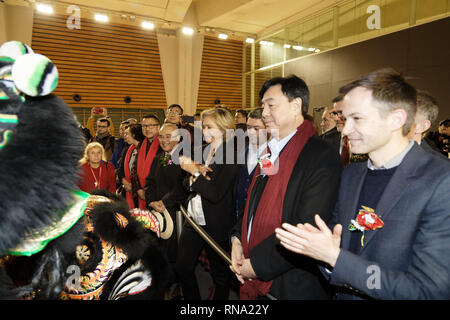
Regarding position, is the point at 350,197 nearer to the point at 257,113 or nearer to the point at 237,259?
the point at 237,259

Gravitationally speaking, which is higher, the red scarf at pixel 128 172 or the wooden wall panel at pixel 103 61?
the wooden wall panel at pixel 103 61

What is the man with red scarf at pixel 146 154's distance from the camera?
3732mm

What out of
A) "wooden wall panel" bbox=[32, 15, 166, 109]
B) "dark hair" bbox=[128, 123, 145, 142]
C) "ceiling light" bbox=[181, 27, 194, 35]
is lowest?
"dark hair" bbox=[128, 123, 145, 142]

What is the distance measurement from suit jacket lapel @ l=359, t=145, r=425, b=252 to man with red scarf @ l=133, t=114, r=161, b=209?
302 cm

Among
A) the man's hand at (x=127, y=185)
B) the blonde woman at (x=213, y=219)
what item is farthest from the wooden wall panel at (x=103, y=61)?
the blonde woman at (x=213, y=219)

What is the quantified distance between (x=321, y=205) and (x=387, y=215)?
0.40 metres

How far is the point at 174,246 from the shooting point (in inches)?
120

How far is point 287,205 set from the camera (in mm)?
1569

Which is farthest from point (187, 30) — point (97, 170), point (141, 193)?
point (141, 193)

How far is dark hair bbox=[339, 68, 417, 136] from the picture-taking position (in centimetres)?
119

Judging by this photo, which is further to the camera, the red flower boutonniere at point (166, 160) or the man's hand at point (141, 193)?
the man's hand at point (141, 193)

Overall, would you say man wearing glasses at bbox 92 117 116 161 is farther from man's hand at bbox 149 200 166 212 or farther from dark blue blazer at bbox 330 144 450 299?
dark blue blazer at bbox 330 144 450 299

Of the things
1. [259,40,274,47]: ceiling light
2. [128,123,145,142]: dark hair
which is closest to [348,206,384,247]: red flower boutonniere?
[128,123,145,142]: dark hair

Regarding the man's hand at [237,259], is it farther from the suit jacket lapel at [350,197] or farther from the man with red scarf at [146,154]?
the man with red scarf at [146,154]
